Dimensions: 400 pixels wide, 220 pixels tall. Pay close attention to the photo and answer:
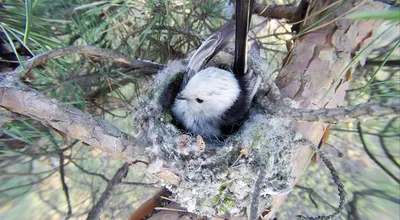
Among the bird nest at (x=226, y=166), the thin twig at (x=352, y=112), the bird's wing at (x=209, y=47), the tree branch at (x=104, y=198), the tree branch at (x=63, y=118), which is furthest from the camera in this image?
the tree branch at (x=104, y=198)

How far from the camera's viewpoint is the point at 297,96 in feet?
3.11

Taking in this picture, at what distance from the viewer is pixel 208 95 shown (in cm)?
127

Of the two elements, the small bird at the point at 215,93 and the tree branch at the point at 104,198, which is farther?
the tree branch at the point at 104,198

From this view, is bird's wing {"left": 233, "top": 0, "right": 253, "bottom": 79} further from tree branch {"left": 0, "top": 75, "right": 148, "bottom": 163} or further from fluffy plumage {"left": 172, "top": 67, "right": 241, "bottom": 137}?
tree branch {"left": 0, "top": 75, "right": 148, "bottom": 163}

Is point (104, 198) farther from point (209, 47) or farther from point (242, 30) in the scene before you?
point (242, 30)

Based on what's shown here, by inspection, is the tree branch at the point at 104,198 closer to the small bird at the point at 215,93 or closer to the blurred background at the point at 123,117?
the blurred background at the point at 123,117

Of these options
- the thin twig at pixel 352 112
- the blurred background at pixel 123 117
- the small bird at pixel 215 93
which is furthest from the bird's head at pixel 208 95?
the thin twig at pixel 352 112

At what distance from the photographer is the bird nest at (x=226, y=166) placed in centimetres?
88

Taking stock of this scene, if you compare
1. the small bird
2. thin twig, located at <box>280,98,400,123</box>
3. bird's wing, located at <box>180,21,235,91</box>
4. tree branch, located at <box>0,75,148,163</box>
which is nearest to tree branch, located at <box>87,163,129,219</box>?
the small bird

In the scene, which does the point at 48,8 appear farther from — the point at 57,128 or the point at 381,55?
the point at 381,55

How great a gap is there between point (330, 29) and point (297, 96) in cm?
25

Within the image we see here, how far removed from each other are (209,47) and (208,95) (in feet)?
0.67

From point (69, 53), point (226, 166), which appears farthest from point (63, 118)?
point (226, 166)

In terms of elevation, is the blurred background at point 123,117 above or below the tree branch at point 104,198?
above
